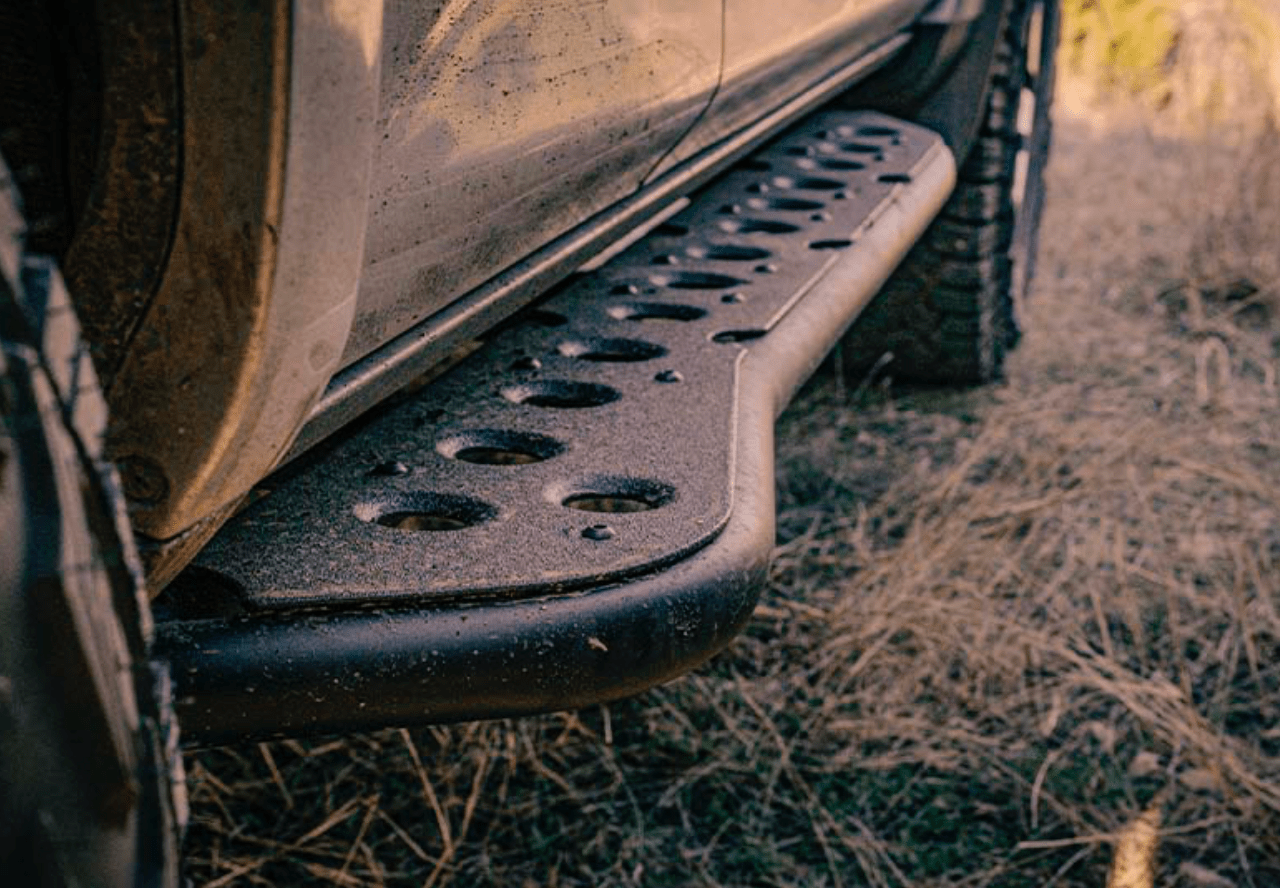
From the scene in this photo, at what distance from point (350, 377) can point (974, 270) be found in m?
2.22

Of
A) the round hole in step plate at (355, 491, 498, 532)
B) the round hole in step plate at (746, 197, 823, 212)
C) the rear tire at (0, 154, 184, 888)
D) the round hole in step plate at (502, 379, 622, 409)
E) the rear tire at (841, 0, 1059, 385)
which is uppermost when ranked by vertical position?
the rear tire at (0, 154, 184, 888)

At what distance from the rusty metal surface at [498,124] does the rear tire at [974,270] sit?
1.69m

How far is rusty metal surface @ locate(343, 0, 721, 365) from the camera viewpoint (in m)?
0.93

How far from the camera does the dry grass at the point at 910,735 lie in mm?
1660

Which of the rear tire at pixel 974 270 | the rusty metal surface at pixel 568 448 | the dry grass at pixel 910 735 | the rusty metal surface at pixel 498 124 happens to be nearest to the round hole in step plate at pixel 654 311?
the rusty metal surface at pixel 568 448

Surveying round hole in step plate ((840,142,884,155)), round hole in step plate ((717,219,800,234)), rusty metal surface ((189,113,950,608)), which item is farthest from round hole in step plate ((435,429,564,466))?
round hole in step plate ((840,142,884,155))

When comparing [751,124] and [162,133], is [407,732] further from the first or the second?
[162,133]

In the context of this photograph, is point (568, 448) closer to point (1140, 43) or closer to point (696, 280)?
point (696, 280)

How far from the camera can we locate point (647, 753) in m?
1.84

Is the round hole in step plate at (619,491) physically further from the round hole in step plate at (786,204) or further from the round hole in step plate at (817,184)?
the round hole in step plate at (817,184)

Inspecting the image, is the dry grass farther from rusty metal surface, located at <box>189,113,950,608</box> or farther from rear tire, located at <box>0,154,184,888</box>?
rear tire, located at <box>0,154,184,888</box>

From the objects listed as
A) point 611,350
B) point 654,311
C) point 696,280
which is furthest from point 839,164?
point 611,350

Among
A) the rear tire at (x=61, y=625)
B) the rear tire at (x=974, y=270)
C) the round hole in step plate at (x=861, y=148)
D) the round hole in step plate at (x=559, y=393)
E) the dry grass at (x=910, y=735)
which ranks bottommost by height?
the dry grass at (x=910, y=735)

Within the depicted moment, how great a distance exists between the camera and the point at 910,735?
1889 millimetres
